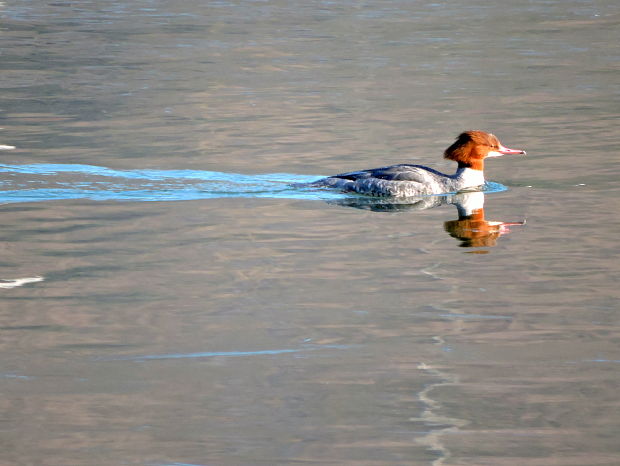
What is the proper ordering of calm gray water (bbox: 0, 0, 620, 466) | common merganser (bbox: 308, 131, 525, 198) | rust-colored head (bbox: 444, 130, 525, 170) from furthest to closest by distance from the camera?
rust-colored head (bbox: 444, 130, 525, 170) < common merganser (bbox: 308, 131, 525, 198) < calm gray water (bbox: 0, 0, 620, 466)

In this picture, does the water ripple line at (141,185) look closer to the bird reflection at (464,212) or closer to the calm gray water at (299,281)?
the calm gray water at (299,281)

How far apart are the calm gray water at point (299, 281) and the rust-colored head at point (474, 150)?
394mm

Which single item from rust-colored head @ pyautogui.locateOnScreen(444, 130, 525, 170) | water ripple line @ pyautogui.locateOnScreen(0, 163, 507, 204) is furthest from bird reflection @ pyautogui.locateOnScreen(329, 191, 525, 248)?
rust-colored head @ pyautogui.locateOnScreen(444, 130, 525, 170)

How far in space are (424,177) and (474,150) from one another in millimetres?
866

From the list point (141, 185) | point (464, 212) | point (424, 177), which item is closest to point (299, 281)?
point (464, 212)

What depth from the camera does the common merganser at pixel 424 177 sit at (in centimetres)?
1314

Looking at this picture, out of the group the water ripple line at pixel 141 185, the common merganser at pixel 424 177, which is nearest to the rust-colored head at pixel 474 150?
the common merganser at pixel 424 177

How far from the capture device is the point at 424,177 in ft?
43.5

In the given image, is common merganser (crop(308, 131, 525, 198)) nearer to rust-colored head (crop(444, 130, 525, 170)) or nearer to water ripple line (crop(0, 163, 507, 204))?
rust-colored head (crop(444, 130, 525, 170))

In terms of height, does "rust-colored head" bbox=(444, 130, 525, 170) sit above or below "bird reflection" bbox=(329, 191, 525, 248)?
above

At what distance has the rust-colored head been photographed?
13750mm

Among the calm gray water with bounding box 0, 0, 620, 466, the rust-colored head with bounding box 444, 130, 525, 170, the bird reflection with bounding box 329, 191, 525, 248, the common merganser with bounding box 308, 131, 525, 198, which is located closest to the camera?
the calm gray water with bounding box 0, 0, 620, 466

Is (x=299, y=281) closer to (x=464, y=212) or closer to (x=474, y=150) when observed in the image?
(x=464, y=212)

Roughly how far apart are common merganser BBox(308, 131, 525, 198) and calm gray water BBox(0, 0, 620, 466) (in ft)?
0.84
